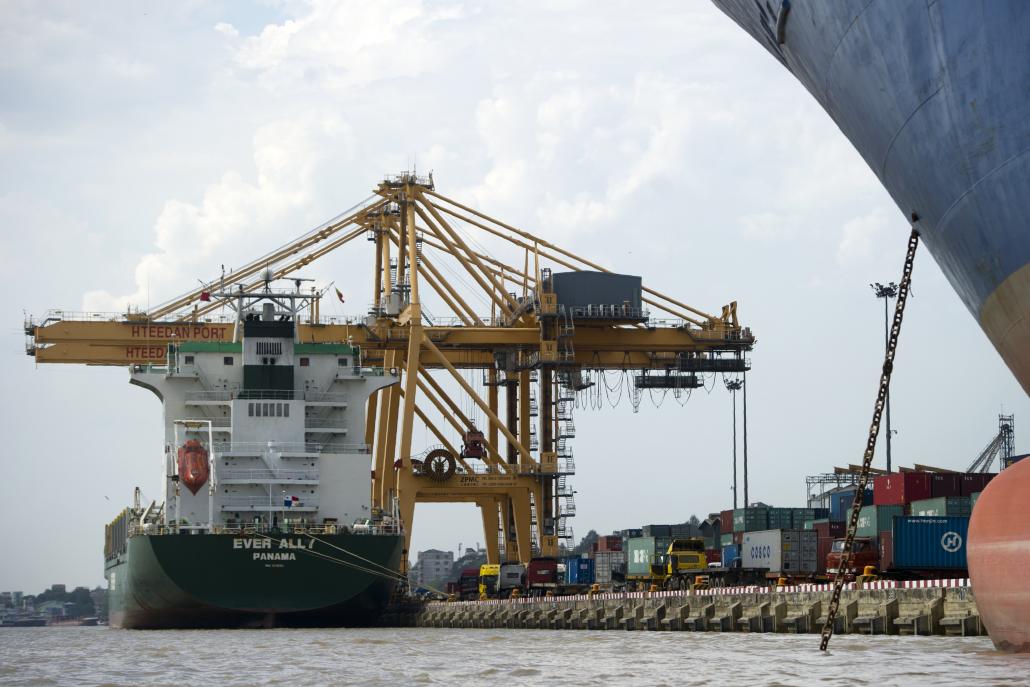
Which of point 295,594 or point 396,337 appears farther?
point 396,337

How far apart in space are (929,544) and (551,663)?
15239mm

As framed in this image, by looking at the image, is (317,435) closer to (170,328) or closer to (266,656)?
(170,328)

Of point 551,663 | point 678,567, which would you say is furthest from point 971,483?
point 551,663

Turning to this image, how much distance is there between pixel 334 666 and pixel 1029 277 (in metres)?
11.8

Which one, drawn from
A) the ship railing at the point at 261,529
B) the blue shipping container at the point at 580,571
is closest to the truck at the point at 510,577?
the blue shipping container at the point at 580,571

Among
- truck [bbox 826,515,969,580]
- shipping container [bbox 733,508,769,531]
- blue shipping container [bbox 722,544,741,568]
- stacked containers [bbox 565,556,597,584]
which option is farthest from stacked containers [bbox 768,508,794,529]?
truck [bbox 826,515,969,580]

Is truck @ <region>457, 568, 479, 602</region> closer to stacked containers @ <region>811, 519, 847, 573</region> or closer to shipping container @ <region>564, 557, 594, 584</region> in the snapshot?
shipping container @ <region>564, 557, 594, 584</region>

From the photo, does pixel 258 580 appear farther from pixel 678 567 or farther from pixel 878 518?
pixel 878 518

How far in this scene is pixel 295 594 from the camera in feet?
136

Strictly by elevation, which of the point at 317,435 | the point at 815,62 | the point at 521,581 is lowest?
the point at 521,581

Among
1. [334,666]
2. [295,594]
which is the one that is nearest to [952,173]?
[334,666]

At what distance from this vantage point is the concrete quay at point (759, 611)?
2303 centimetres

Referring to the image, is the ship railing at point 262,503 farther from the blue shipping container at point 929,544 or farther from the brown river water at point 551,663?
the blue shipping container at point 929,544

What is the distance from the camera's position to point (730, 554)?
50250mm
